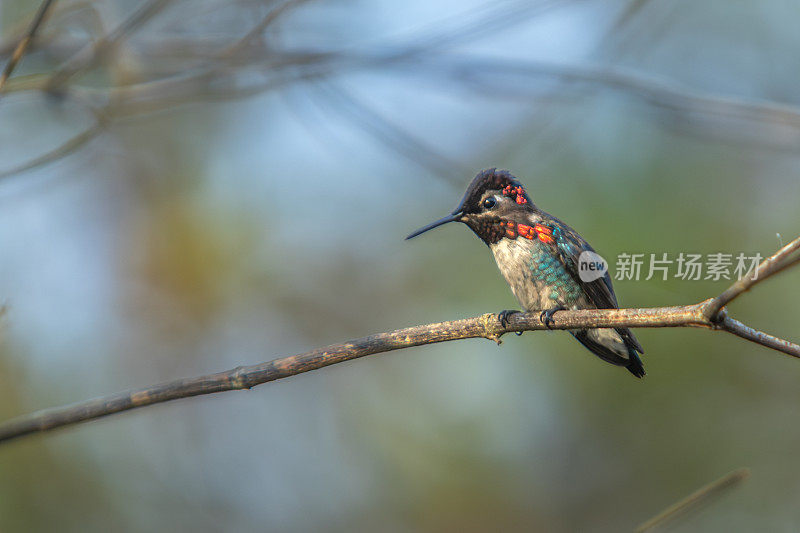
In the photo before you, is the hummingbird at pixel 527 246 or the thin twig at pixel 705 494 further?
the hummingbird at pixel 527 246

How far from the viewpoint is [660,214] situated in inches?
250

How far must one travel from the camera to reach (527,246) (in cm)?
355

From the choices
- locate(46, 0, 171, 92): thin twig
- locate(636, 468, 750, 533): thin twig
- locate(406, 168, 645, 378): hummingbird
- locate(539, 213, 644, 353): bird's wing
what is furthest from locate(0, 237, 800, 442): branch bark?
locate(46, 0, 171, 92): thin twig

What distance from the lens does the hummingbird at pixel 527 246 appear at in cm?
353

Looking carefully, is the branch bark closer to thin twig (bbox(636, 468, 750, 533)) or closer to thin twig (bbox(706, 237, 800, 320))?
thin twig (bbox(706, 237, 800, 320))

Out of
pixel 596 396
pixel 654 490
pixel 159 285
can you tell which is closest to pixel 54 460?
pixel 159 285

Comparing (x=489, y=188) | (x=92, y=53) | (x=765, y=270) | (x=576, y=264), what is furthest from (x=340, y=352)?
(x=92, y=53)

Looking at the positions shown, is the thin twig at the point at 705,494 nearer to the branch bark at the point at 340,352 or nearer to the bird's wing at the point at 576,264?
the branch bark at the point at 340,352

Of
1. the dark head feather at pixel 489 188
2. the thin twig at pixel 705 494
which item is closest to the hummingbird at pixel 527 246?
the dark head feather at pixel 489 188

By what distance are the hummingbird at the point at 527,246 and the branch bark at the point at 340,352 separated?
3.59ft

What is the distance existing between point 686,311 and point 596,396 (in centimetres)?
531

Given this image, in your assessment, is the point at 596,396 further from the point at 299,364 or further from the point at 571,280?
the point at 299,364

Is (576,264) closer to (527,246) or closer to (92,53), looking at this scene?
(527,246)

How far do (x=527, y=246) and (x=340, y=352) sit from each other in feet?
5.41
